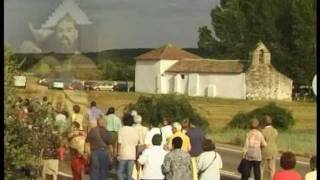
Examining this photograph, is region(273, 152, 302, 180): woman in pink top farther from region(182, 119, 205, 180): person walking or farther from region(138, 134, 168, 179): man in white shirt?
region(138, 134, 168, 179): man in white shirt

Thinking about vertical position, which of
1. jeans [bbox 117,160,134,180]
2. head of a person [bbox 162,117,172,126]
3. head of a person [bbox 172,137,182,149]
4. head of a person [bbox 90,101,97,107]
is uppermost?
head of a person [bbox 90,101,97,107]

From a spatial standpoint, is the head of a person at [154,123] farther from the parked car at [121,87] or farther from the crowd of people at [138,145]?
the parked car at [121,87]

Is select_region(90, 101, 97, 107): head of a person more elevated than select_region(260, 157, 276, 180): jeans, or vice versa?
select_region(90, 101, 97, 107): head of a person

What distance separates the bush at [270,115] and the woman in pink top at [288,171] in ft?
1.79

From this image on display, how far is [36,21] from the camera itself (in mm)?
8977

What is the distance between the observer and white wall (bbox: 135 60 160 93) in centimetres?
913

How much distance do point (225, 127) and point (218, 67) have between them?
0.73m

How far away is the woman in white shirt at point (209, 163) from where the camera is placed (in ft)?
29.0

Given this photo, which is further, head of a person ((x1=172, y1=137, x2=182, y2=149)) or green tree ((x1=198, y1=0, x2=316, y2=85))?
green tree ((x1=198, y1=0, x2=316, y2=85))

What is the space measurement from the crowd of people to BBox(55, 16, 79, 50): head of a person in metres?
0.74

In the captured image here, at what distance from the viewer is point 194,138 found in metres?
9.02

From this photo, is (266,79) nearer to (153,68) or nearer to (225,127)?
(225,127)

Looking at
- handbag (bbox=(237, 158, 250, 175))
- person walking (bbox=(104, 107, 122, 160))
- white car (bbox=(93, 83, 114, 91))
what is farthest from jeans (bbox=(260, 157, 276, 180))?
white car (bbox=(93, 83, 114, 91))

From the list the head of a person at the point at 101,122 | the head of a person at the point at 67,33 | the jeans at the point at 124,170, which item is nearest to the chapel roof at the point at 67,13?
the head of a person at the point at 67,33
